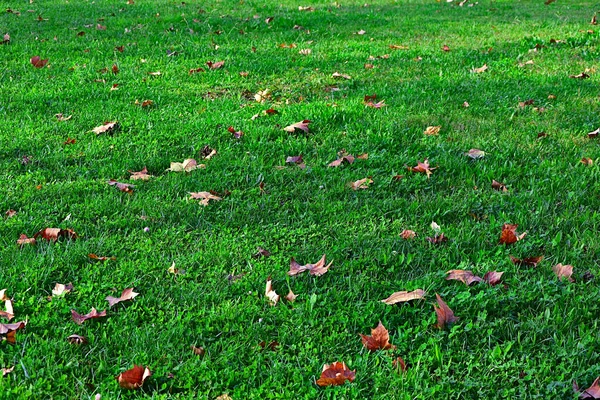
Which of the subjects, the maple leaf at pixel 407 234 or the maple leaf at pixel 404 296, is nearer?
the maple leaf at pixel 404 296

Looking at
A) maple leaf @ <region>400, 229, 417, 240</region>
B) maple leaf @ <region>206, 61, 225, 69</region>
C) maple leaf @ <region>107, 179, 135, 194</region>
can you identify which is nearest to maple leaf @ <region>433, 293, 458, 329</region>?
maple leaf @ <region>400, 229, 417, 240</region>

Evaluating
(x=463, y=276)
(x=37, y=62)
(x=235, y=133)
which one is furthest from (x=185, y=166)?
(x=37, y=62)

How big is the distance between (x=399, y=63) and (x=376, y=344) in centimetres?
473

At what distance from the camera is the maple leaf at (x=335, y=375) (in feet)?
7.91

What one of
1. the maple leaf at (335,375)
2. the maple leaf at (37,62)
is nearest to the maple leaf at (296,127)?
the maple leaf at (335,375)

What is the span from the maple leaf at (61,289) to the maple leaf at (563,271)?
2.29m

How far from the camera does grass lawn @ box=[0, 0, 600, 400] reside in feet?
8.25

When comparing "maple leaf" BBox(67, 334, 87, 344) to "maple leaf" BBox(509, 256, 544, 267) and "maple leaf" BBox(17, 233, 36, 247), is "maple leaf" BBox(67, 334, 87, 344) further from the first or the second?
"maple leaf" BBox(509, 256, 544, 267)

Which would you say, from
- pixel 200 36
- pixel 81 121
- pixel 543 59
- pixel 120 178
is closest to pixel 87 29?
pixel 200 36

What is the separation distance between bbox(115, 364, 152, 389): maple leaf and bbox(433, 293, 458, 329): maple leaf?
4.00ft

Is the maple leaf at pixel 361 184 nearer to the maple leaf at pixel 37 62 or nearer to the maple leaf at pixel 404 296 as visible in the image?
the maple leaf at pixel 404 296

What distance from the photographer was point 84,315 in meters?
2.76

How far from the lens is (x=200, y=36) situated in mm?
8203

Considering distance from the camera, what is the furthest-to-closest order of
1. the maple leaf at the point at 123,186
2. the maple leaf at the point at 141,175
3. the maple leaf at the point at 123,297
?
the maple leaf at the point at 141,175, the maple leaf at the point at 123,186, the maple leaf at the point at 123,297
